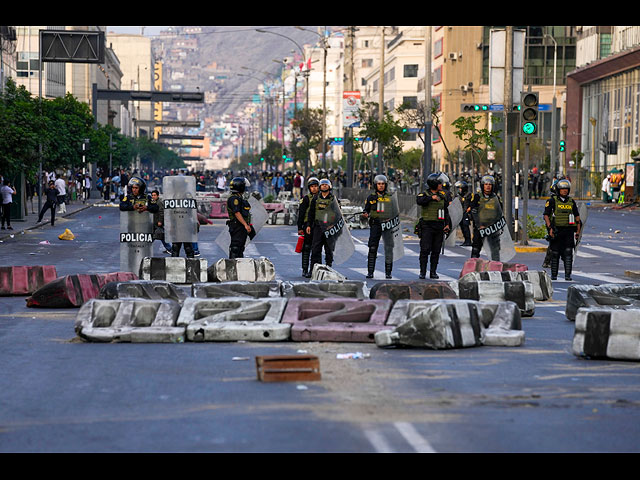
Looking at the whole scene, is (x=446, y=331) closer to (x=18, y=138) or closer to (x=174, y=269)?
(x=174, y=269)

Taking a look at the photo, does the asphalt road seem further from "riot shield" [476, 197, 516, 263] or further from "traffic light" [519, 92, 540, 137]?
"traffic light" [519, 92, 540, 137]

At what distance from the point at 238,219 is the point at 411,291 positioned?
630 cm

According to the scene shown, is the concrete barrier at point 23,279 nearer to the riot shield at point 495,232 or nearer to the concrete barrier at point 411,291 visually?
the concrete barrier at point 411,291

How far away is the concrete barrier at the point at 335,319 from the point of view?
13.0 metres

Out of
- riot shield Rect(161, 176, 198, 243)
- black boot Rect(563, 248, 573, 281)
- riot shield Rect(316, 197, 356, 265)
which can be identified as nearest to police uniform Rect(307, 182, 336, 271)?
riot shield Rect(316, 197, 356, 265)

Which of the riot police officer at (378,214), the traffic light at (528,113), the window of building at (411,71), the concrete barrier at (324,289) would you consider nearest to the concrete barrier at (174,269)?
the riot police officer at (378,214)

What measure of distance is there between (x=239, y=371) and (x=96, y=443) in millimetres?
3140

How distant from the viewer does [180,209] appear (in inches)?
888

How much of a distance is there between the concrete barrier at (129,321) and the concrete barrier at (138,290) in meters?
1.78

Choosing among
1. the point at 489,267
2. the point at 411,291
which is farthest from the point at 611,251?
the point at 411,291

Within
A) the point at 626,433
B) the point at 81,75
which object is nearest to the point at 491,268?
the point at 626,433

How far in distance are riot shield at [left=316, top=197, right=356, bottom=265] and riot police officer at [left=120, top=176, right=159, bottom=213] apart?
3.14 metres

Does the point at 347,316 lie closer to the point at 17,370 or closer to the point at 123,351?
the point at 123,351

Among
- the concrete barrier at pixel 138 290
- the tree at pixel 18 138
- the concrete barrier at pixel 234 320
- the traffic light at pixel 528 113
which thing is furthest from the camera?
the tree at pixel 18 138
